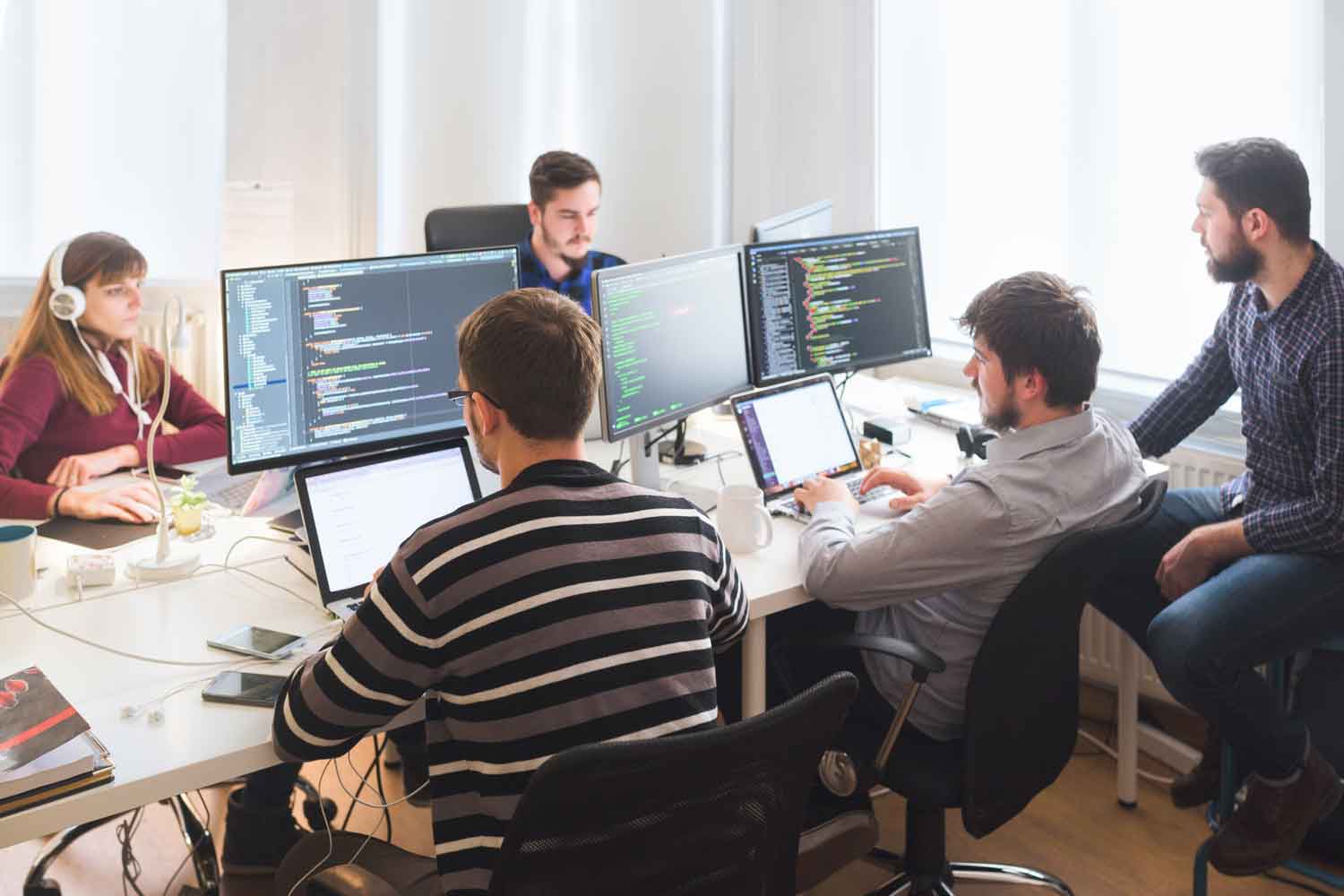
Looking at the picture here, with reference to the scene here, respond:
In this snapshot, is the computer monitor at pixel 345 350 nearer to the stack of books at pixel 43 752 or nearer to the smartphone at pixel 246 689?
the smartphone at pixel 246 689

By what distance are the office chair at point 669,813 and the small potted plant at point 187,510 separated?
962mm

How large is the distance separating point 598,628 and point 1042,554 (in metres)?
0.87

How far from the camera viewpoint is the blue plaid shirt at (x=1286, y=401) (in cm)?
231

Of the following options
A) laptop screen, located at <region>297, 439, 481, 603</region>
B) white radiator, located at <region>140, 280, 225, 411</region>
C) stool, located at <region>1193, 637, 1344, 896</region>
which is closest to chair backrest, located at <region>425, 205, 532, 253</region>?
white radiator, located at <region>140, 280, 225, 411</region>

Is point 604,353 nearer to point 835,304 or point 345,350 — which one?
point 345,350

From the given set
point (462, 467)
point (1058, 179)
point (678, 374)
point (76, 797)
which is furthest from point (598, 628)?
point (1058, 179)

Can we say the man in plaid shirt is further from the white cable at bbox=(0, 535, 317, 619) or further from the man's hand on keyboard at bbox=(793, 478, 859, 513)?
the white cable at bbox=(0, 535, 317, 619)

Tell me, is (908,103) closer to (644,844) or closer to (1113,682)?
(1113,682)

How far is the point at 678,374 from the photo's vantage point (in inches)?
97.0

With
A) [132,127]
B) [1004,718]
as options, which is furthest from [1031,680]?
[132,127]

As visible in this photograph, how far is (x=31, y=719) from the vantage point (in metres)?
1.47

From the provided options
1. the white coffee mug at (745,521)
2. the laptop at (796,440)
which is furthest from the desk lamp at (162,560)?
the laptop at (796,440)

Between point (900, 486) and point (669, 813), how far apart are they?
1.32 meters

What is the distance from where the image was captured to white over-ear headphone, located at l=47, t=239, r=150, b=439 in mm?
2283
